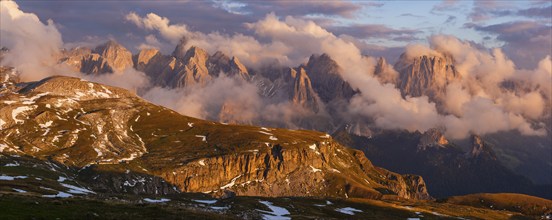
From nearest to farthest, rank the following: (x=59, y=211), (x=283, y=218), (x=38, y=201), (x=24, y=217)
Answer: (x=24, y=217), (x=59, y=211), (x=38, y=201), (x=283, y=218)

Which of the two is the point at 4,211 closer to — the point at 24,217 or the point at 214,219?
the point at 24,217

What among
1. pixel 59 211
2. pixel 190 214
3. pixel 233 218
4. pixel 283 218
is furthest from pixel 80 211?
pixel 283 218

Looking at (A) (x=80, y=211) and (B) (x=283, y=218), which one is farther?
(B) (x=283, y=218)

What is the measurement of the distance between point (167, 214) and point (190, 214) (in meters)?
7.18

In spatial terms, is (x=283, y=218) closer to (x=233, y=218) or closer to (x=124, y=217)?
(x=233, y=218)

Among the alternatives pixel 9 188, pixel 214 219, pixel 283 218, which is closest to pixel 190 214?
pixel 214 219

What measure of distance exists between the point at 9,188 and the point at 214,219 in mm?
66248

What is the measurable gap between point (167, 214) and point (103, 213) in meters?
12.3

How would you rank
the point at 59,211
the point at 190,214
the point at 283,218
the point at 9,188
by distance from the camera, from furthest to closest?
the point at 283,218, the point at 9,188, the point at 190,214, the point at 59,211

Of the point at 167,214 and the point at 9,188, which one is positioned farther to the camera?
the point at 9,188

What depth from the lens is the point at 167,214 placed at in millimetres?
113688

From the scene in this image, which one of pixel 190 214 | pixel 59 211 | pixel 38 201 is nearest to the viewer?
pixel 59 211

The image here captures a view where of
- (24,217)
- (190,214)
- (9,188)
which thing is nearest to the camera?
(24,217)

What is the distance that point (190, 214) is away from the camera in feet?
394
